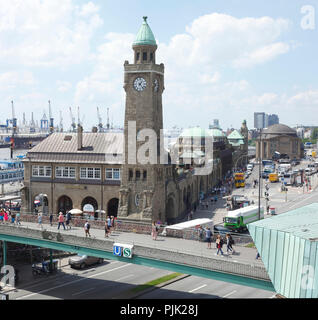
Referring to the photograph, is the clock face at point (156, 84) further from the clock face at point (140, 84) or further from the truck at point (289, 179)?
the truck at point (289, 179)

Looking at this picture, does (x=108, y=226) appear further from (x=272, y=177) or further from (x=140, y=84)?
(x=272, y=177)

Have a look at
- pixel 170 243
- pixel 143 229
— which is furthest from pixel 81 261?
pixel 170 243

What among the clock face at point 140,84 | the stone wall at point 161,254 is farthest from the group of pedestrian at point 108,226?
the clock face at point 140,84

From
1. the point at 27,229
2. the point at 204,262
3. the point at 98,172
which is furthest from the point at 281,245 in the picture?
the point at 98,172

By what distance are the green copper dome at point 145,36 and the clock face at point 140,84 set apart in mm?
5296

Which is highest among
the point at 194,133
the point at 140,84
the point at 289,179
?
the point at 140,84

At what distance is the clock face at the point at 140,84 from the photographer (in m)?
64.9

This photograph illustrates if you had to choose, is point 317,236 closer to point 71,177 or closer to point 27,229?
point 27,229

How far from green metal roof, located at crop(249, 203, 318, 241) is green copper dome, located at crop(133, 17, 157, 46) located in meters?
37.6

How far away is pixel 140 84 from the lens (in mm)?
65062

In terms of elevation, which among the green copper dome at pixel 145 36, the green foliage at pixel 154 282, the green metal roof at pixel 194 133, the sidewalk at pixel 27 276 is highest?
the green copper dome at pixel 145 36

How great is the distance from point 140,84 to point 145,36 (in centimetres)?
697

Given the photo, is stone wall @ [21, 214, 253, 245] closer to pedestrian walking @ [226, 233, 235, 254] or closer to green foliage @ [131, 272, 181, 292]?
pedestrian walking @ [226, 233, 235, 254]
